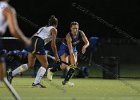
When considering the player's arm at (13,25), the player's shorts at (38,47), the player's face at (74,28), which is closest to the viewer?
the player's arm at (13,25)

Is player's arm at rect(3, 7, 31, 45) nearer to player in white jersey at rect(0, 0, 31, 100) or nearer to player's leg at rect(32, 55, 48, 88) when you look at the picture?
player in white jersey at rect(0, 0, 31, 100)

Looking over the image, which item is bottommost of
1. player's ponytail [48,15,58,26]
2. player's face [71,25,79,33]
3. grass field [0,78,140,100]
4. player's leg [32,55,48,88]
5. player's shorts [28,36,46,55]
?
grass field [0,78,140,100]

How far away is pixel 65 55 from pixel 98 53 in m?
16.9

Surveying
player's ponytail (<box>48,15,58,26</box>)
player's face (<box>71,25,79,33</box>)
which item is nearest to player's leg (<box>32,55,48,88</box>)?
player's ponytail (<box>48,15,58,26</box>)

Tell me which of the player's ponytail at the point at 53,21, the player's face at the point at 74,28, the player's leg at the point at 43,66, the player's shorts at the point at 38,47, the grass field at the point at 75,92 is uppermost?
the player's ponytail at the point at 53,21

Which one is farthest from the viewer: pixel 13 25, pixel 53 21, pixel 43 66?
pixel 43 66

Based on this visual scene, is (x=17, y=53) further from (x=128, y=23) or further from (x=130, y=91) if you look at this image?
(x=128, y=23)

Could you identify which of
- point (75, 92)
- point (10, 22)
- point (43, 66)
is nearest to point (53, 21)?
point (43, 66)

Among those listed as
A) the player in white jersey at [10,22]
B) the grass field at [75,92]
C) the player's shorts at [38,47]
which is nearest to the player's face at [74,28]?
the player's shorts at [38,47]

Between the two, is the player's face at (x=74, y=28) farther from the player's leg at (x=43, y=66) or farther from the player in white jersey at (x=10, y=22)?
the player in white jersey at (x=10, y=22)

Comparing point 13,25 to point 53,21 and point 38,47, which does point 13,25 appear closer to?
point 53,21

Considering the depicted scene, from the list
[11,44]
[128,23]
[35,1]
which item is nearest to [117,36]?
[128,23]

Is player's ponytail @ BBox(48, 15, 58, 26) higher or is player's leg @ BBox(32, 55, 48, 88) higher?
player's ponytail @ BBox(48, 15, 58, 26)

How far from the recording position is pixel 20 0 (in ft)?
123
